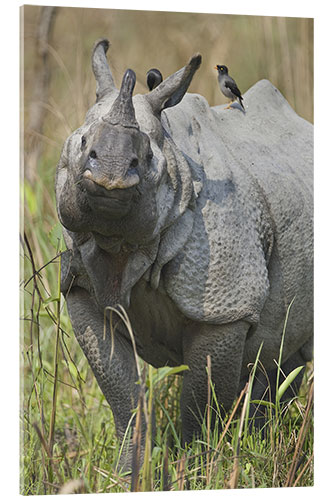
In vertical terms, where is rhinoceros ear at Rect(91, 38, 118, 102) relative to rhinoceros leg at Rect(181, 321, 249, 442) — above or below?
above

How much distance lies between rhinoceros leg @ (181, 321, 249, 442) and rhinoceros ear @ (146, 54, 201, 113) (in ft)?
2.82

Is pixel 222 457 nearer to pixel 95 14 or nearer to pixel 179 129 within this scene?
pixel 179 129

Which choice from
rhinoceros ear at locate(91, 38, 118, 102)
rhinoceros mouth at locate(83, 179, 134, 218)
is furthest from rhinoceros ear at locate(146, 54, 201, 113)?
rhinoceros mouth at locate(83, 179, 134, 218)

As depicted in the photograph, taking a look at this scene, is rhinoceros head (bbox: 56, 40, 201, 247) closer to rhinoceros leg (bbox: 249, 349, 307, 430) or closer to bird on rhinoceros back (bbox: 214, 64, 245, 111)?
bird on rhinoceros back (bbox: 214, 64, 245, 111)

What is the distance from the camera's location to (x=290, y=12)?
477cm

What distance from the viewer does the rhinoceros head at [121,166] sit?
12.0 ft

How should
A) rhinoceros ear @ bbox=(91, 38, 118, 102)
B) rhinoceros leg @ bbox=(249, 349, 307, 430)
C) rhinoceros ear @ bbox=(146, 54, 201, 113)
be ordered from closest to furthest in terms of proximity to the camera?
rhinoceros ear @ bbox=(146, 54, 201, 113) → rhinoceros ear @ bbox=(91, 38, 118, 102) → rhinoceros leg @ bbox=(249, 349, 307, 430)

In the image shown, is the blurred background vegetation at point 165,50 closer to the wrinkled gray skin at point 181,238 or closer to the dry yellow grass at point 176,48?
the dry yellow grass at point 176,48

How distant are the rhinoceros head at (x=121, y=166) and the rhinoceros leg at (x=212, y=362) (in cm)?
55

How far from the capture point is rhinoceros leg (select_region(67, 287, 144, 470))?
14.2 feet

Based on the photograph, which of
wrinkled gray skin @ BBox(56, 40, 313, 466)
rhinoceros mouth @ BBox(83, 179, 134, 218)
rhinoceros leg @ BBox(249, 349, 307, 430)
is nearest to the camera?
rhinoceros mouth @ BBox(83, 179, 134, 218)

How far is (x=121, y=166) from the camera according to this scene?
11.9ft

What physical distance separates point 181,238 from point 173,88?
0.55 meters

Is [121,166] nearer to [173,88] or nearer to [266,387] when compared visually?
[173,88]
